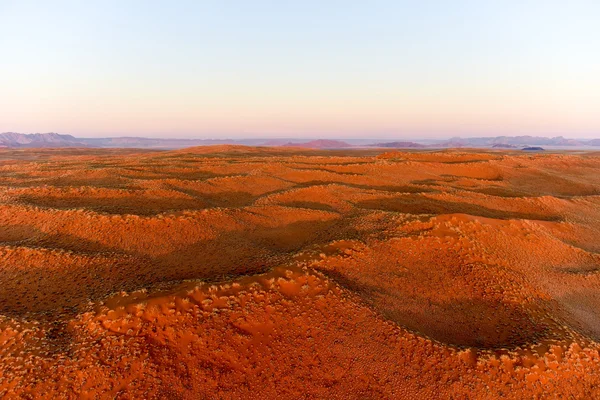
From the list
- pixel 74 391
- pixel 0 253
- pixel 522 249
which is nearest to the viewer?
pixel 74 391

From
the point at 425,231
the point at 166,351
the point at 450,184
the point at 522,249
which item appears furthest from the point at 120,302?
the point at 450,184

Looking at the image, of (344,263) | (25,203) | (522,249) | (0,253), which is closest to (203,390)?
(344,263)

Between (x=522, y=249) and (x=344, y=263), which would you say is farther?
(x=522, y=249)

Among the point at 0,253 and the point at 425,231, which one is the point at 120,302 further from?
the point at 425,231

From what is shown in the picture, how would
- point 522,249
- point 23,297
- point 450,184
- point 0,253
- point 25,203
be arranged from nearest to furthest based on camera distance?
point 23,297
point 0,253
point 522,249
point 25,203
point 450,184

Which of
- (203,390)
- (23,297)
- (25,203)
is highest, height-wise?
(25,203)

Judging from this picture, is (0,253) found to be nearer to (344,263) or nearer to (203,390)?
(203,390)

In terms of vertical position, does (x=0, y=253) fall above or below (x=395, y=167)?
below
